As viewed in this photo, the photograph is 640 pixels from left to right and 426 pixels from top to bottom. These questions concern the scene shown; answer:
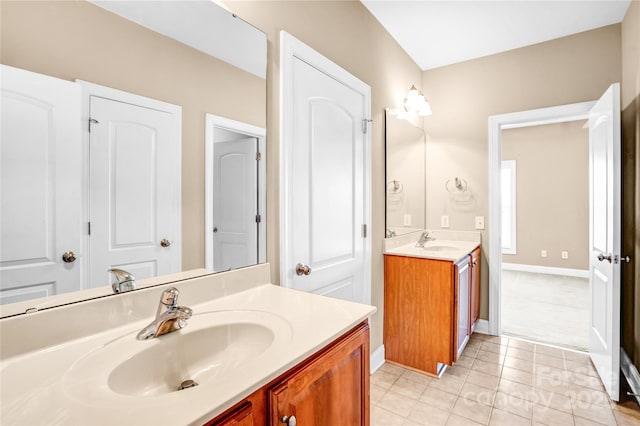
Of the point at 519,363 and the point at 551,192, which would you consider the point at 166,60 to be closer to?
the point at 519,363

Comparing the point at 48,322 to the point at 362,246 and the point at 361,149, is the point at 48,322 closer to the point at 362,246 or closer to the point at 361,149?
the point at 362,246

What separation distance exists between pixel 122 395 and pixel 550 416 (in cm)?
225

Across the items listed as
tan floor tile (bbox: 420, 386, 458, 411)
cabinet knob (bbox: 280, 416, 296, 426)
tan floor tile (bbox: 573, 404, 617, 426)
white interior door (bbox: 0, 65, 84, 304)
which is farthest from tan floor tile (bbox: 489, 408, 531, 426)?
white interior door (bbox: 0, 65, 84, 304)

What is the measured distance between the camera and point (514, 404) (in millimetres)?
1928

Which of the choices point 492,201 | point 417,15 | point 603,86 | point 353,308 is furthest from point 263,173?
point 603,86

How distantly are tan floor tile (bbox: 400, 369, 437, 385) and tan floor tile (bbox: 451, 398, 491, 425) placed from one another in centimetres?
27

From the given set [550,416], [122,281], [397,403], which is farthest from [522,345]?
[122,281]

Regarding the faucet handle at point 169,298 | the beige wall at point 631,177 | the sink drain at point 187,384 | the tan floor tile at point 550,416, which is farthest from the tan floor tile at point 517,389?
the faucet handle at point 169,298

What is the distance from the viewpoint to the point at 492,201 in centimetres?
301

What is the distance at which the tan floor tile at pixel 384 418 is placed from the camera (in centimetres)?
178

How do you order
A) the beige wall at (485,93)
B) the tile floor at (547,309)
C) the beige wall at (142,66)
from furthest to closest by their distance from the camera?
1. the tile floor at (547,309)
2. the beige wall at (485,93)
3. the beige wall at (142,66)

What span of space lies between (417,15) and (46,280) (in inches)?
107

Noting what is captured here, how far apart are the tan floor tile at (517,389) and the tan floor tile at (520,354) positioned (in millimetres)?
460

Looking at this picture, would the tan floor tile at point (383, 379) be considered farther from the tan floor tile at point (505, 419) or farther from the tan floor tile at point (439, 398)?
the tan floor tile at point (505, 419)
